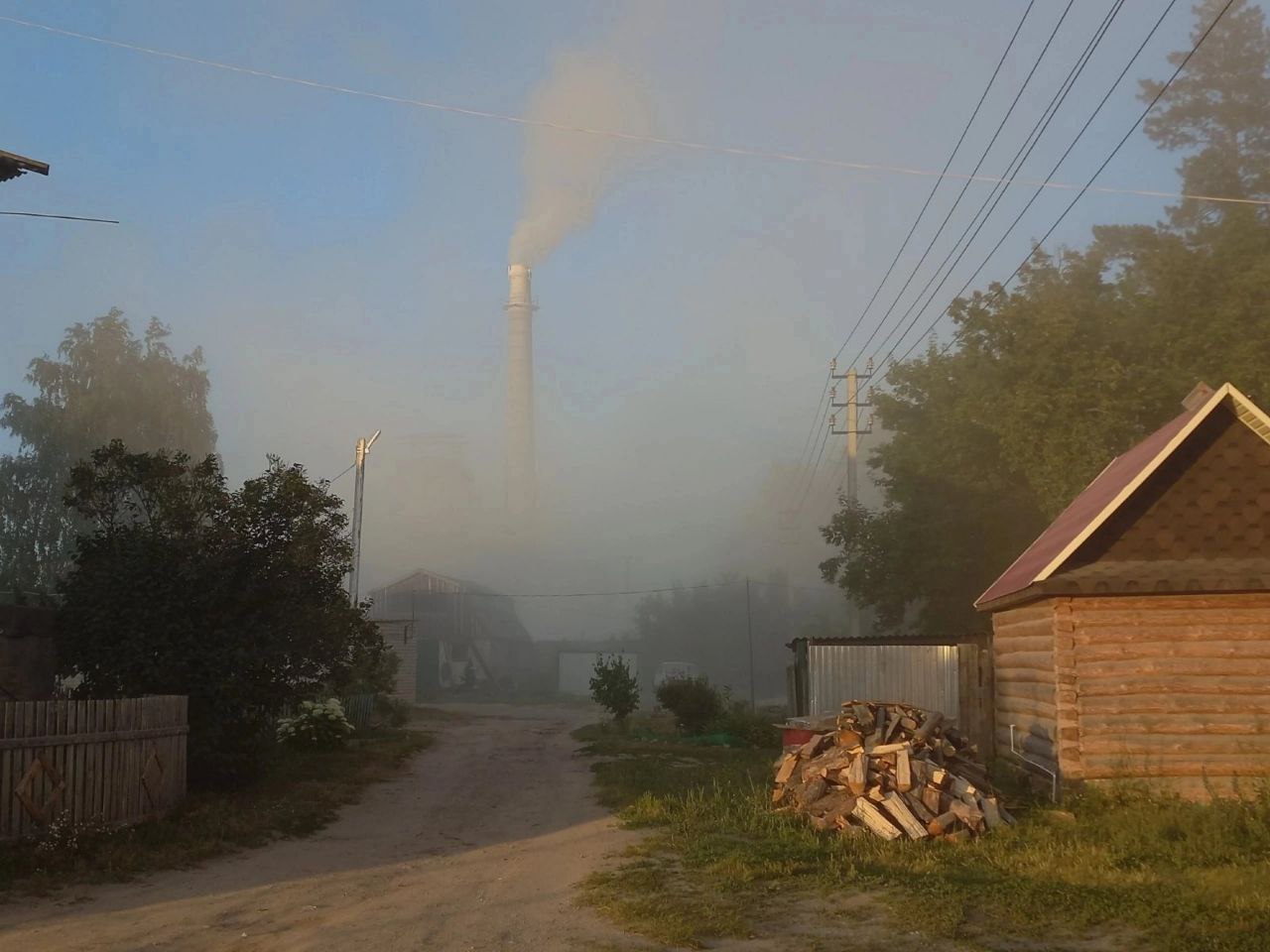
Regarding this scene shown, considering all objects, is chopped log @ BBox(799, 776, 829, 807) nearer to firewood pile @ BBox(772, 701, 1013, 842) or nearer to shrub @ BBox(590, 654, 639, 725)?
firewood pile @ BBox(772, 701, 1013, 842)

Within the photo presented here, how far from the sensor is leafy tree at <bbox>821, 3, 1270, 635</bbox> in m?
34.2

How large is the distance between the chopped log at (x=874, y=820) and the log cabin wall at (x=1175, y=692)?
316 cm

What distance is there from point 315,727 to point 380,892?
14681 millimetres

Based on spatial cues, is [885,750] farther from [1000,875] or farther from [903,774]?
[1000,875]

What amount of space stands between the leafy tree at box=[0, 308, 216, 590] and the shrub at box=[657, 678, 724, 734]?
3236 cm

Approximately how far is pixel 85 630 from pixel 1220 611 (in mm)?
16029

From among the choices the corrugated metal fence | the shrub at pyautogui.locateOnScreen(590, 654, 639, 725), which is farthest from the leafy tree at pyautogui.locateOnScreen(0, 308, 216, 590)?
the corrugated metal fence

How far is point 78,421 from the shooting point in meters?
55.7

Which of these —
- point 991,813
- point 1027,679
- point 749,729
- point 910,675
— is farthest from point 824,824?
point 749,729

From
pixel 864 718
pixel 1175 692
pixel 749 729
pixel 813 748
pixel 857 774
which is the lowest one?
pixel 749 729

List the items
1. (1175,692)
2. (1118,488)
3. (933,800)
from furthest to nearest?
(1118,488) < (1175,692) < (933,800)

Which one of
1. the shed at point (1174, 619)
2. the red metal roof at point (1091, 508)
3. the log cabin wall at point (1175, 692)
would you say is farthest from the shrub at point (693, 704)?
the log cabin wall at point (1175, 692)

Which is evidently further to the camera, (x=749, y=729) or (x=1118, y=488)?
(x=749, y=729)

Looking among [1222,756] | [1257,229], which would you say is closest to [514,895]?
[1222,756]
